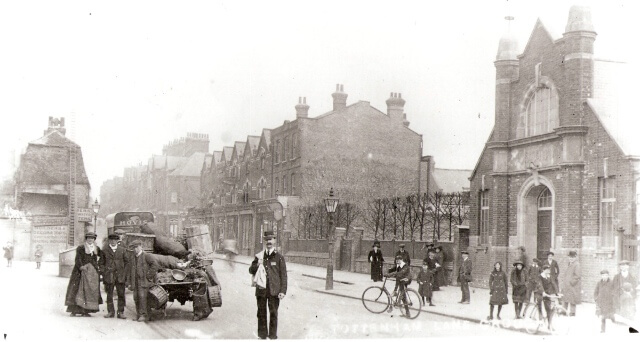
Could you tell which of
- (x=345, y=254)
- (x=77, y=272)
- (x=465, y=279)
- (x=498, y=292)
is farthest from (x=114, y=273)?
(x=345, y=254)

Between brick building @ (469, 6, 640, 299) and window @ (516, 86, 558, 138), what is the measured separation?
0.03m

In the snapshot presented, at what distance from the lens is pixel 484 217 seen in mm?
23062

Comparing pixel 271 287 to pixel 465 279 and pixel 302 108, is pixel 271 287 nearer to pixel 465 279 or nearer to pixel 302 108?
pixel 465 279

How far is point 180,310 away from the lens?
1498 cm

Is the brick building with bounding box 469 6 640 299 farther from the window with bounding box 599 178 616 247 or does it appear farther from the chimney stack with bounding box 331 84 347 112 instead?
the chimney stack with bounding box 331 84 347 112

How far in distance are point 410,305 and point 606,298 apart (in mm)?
3969

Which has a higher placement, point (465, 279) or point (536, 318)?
point (465, 279)

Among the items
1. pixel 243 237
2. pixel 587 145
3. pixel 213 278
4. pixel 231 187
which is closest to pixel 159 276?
pixel 213 278

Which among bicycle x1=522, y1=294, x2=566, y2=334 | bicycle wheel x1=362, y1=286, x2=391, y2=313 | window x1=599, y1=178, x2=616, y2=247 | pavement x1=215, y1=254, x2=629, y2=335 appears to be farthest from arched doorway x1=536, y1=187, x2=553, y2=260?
bicycle wheel x1=362, y1=286, x2=391, y2=313

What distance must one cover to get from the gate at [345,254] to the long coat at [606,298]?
19.4 m

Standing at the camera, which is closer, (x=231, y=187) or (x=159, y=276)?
(x=159, y=276)

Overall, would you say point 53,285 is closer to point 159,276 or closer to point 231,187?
point 159,276

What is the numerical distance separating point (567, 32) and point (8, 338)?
51.8ft

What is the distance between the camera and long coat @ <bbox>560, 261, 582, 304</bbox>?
15406 mm
